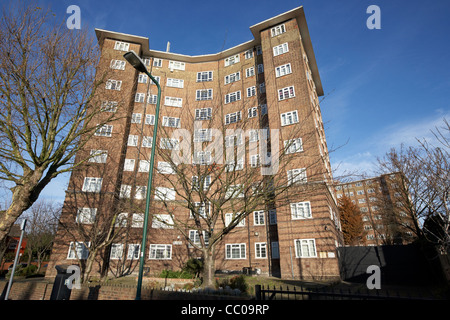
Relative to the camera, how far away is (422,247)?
18031mm

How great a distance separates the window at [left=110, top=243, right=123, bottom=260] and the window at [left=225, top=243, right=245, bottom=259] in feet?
34.1

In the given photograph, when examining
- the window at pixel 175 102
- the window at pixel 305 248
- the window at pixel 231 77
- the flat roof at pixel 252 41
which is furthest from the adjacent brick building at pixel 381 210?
the window at pixel 175 102

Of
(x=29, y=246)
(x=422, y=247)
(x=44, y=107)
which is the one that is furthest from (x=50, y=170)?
(x=29, y=246)

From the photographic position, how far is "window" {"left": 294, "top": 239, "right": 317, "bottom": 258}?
64.8 ft

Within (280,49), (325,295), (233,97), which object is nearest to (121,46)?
(233,97)

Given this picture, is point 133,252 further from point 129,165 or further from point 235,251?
point 235,251

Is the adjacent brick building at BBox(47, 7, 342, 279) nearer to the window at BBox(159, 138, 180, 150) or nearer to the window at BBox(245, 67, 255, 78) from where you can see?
the window at BBox(245, 67, 255, 78)

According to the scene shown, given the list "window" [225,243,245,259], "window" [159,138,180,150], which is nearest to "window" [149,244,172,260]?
"window" [225,243,245,259]

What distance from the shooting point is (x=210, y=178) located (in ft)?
86.1

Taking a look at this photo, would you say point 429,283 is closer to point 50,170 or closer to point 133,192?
point 133,192

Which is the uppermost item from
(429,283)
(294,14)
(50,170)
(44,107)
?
(294,14)
